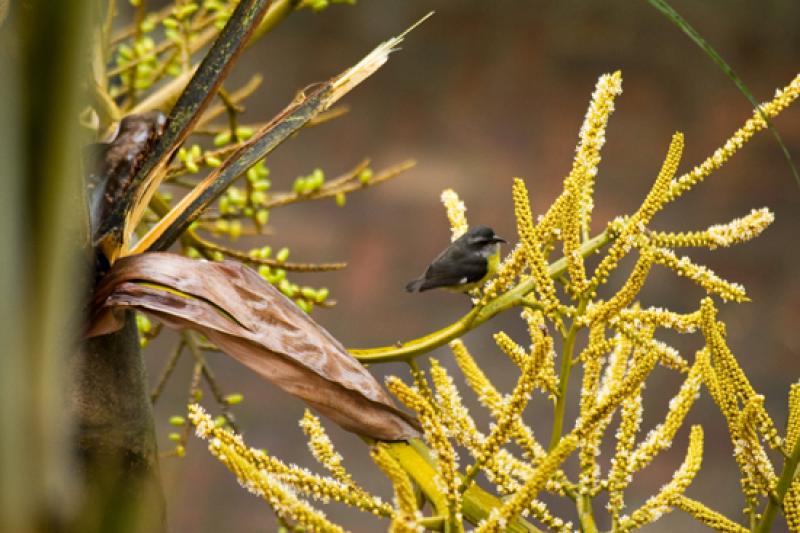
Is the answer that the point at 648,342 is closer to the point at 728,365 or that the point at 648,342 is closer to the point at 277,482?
the point at 728,365

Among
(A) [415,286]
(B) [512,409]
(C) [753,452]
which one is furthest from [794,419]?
(A) [415,286]

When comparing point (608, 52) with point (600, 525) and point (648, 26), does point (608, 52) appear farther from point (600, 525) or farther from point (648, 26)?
point (600, 525)

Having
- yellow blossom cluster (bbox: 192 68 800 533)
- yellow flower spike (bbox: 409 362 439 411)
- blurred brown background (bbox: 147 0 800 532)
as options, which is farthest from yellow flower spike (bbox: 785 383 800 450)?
blurred brown background (bbox: 147 0 800 532)

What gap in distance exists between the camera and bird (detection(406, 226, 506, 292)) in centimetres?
40

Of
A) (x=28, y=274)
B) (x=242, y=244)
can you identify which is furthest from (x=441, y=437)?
(x=242, y=244)

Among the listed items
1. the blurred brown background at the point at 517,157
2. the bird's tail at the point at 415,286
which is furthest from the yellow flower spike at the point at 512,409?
the blurred brown background at the point at 517,157

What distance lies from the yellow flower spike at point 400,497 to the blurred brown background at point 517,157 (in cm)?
88

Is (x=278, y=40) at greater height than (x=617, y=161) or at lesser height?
greater

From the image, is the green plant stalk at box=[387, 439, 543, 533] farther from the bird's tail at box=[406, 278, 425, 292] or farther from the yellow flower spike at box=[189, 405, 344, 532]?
the bird's tail at box=[406, 278, 425, 292]

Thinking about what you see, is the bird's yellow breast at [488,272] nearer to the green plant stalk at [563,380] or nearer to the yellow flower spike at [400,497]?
the green plant stalk at [563,380]

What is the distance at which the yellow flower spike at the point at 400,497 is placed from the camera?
7.4 inches

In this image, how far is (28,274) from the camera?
0.14 metres

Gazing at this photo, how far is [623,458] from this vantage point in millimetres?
284

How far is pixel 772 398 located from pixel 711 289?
2.92 ft
